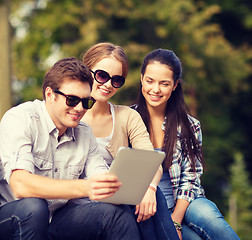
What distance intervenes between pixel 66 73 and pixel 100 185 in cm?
68

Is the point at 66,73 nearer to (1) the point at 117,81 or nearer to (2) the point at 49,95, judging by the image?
(2) the point at 49,95

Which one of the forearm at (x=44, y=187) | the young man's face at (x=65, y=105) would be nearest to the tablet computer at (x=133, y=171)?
the forearm at (x=44, y=187)

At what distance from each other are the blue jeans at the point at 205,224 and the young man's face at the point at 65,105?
3.98 feet

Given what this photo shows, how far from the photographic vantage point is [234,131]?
53.5 feet

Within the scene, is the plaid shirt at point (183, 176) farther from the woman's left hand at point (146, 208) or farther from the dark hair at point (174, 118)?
the woman's left hand at point (146, 208)

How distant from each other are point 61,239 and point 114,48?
4.70 feet

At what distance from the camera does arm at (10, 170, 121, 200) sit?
2393 mm

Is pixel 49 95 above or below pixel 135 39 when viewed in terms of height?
below

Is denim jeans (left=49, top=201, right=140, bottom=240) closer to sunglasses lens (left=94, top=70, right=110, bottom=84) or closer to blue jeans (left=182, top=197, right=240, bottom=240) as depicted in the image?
blue jeans (left=182, top=197, right=240, bottom=240)

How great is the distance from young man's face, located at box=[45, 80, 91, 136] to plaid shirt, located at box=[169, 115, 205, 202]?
1.19m

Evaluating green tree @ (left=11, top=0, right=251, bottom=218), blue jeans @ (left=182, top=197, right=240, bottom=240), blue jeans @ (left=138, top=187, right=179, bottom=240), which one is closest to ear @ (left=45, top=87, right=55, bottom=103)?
blue jeans @ (left=138, top=187, right=179, bottom=240)

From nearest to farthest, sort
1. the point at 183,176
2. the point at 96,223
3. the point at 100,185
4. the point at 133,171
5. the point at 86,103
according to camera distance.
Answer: the point at 100,185
the point at 133,171
the point at 96,223
the point at 86,103
the point at 183,176

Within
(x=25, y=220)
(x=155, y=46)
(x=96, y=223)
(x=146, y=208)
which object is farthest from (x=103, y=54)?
(x=155, y=46)

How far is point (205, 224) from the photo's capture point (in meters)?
3.45
